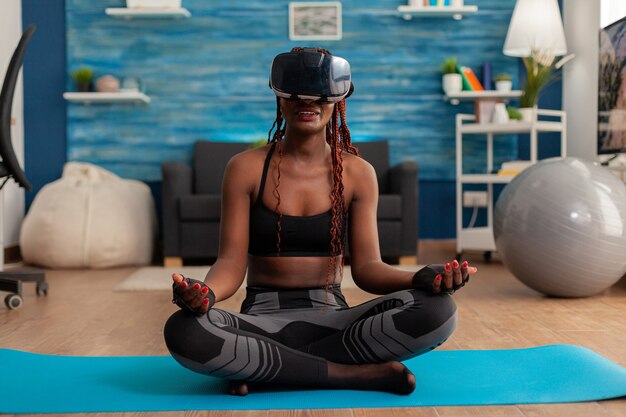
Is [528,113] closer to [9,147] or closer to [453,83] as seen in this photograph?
[453,83]

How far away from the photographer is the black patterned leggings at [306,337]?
1.87 meters

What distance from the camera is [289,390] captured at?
6.54 ft

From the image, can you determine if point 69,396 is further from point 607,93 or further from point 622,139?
point 607,93

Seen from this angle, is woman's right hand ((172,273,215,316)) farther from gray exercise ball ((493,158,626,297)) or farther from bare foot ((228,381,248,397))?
gray exercise ball ((493,158,626,297))

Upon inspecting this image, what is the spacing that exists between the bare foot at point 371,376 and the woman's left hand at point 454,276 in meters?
0.25

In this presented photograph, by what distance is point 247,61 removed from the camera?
620cm

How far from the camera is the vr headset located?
6.50 feet

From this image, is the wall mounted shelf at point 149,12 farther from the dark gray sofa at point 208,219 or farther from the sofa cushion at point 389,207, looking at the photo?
the sofa cushion at point 389,207

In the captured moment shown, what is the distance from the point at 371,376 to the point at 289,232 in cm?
43

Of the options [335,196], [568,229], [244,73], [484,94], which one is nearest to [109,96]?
[244,73]

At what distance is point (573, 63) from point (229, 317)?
4.75 meters

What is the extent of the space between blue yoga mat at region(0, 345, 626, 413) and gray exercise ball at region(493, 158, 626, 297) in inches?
45.6

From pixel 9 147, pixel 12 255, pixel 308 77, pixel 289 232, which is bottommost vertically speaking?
pixel 12 255

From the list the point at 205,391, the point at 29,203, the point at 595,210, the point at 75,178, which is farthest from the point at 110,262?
the point at 205,391
